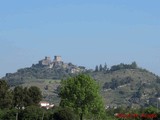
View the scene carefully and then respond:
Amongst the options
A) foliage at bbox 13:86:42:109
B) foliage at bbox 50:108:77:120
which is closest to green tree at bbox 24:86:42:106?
foliage at bbox 13:86:42:109

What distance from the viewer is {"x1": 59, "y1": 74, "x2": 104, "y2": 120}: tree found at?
71938 millimetres

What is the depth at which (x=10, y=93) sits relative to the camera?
8044 centimetres

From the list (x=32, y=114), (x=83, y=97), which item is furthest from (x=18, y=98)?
(x=32, y=114)

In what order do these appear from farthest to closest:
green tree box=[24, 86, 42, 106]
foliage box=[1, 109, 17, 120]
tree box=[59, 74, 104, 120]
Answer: green tree box=[24, 86, 42, 106] → tree box=[59, 74, 104, 120] → foliage box=[1, 109, 17, 120]

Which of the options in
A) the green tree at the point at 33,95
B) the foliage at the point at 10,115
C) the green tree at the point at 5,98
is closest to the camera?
the foliage at the point at 10,115

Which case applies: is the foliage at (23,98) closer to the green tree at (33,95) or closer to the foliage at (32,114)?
the green tree at (33,95)

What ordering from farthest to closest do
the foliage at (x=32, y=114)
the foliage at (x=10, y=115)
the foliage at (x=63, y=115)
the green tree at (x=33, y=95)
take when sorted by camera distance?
the green tree at (x=33, y=95)
the foliage at (x=10, y=115)
the foliage at (x=32, y=114)
the foliage at (x=63, y=115)

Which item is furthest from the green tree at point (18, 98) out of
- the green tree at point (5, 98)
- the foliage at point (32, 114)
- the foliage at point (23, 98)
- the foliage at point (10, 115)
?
the foliage at point (32, 114)

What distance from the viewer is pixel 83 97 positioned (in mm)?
72125

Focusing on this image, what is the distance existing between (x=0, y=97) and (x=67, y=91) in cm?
1211

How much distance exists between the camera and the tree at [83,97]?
236 ft

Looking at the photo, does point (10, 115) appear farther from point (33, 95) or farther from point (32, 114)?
point (33, 95)

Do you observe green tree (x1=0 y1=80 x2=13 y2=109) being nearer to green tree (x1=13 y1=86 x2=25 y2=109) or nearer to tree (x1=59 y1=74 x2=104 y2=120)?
green tree (x1=13 y1=86 x2=25 y2=109)

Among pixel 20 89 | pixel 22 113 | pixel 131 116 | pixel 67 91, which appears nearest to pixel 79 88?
pixel 67 91
